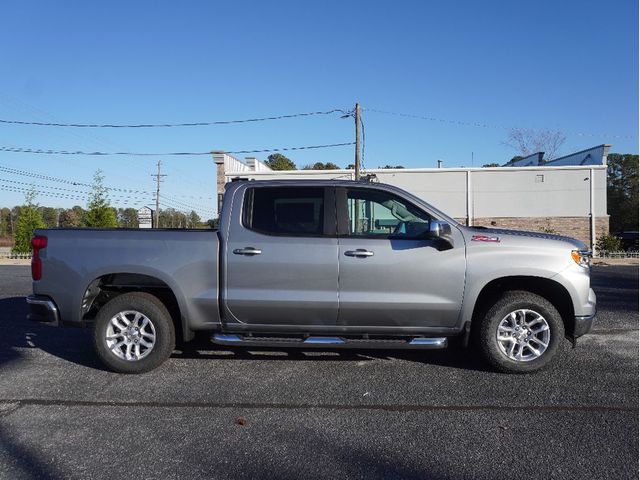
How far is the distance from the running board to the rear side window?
1.04 m

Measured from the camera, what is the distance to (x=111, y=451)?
3654 mm

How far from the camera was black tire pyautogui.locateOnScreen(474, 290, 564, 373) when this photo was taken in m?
5.24

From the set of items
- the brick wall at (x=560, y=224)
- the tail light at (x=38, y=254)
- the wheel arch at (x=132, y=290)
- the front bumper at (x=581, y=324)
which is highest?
the brick wall at (x=560, y=224)

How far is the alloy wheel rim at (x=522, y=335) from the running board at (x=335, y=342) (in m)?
0.59

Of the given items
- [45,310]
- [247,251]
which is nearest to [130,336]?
[45,310]

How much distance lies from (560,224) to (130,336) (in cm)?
2966

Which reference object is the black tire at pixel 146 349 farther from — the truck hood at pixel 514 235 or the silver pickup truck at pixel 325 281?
the truck hood at pixel 514 235

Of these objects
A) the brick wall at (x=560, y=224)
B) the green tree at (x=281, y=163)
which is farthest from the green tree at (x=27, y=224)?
the green tree at (x=281, y=163)

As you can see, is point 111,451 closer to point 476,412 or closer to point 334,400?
point 334,400

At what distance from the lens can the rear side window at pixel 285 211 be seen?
5.36 m

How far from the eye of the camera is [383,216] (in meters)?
5.48

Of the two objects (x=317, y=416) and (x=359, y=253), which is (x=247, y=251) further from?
(x=317, y=416)

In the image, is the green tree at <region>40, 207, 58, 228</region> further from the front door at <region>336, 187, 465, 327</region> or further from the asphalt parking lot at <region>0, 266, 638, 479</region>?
the front door at <region>336, 187, 465, 327</region>

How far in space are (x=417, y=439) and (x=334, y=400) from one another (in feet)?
3.26
